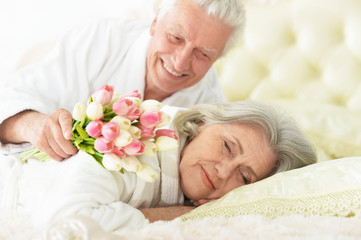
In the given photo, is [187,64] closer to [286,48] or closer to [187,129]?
[187,129]

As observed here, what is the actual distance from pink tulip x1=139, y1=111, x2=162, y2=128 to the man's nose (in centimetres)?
73

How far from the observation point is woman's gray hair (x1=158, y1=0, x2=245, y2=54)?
1680 millimetres

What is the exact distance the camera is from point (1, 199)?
1325 mm

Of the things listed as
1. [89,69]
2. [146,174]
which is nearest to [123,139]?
[146,174]

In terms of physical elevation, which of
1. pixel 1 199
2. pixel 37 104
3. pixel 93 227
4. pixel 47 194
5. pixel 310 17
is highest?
pixel 310 17

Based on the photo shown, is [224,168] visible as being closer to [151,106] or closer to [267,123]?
[267,123]

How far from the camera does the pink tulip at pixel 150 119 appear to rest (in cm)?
101

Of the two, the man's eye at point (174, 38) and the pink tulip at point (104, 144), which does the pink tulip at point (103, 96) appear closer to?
the pink tulip at point (104, 144)

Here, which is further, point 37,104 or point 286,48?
point 286,48

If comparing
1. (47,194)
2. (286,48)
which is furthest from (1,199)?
(286,48)

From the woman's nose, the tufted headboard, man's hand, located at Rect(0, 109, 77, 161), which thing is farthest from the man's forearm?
the tufted headboard

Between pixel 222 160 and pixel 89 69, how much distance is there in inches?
32.7

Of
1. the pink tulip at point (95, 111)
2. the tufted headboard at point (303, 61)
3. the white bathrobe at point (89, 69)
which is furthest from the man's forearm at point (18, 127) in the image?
the tufted headboard at point (303, 61)

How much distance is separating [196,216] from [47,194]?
1.50ft
